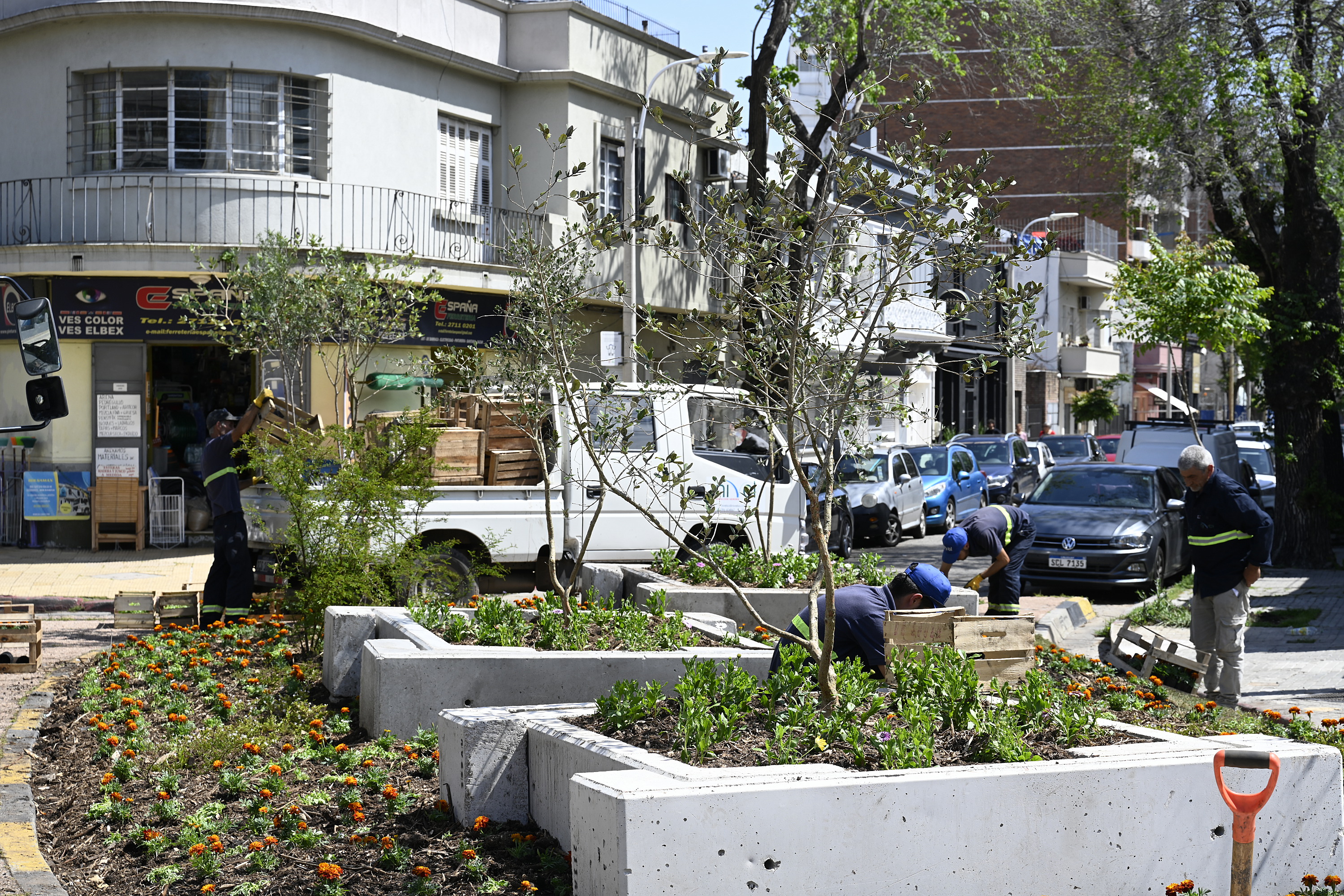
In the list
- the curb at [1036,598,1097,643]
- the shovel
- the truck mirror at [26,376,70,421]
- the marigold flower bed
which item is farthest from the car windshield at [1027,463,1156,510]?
the shovel

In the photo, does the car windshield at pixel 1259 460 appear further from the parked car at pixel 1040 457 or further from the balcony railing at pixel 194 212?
the balcony railing at pixel 194 212

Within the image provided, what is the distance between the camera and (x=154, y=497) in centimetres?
1888

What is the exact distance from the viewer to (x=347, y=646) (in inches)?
303

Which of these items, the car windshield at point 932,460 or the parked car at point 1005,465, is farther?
the parked car at point 1005,465

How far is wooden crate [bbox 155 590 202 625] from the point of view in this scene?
10570mm

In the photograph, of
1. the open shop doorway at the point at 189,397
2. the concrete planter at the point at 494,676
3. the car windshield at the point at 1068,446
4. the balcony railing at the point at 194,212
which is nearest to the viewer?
the concrete planter at the point at 494,676

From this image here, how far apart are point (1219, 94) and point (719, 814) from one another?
50.7 ft

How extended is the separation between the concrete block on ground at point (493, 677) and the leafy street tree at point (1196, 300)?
13328 millimetres

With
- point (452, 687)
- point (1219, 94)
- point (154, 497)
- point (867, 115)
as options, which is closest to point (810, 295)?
point (867, 115)

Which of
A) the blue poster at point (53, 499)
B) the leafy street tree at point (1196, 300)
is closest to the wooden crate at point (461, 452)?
the blue poster at point (53, 499)

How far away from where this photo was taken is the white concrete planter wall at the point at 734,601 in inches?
369

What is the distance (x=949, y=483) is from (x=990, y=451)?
14.5 feet

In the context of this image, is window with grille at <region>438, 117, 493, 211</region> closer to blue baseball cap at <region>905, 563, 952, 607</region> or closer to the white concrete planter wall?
the white concrete planter wall

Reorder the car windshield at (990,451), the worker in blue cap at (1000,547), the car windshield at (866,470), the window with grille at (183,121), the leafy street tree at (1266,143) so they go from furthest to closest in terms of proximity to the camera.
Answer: the car windshield at (990,451)
the car windshield at (866,470)
the window with grille at (183,121)
the leafy street tree at (1266,143)
the worker in blue cap at (1000,547)
